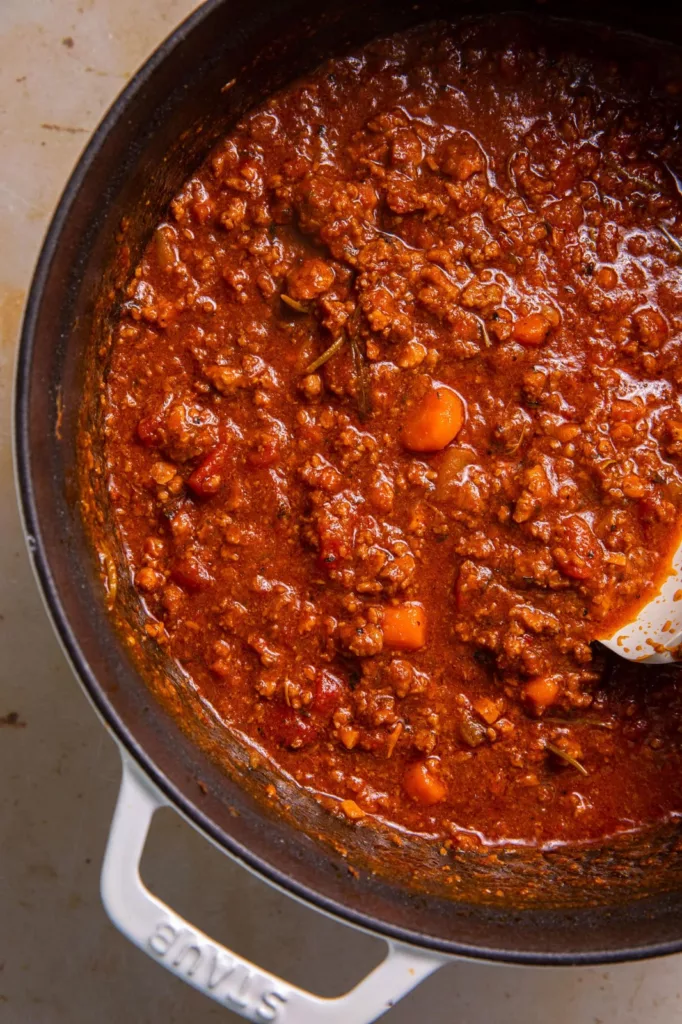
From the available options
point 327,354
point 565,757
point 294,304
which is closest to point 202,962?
point 565,757

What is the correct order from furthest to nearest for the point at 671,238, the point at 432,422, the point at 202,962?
1. the point at 671,238
2. the point at 432,422
3. the point at 202,962

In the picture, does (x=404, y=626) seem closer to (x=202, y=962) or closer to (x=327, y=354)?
(x=327, y=354)

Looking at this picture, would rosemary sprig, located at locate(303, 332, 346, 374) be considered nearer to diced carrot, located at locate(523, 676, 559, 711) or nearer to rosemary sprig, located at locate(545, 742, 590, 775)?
diced carrot, located at locate(523, 676, 559, 711)

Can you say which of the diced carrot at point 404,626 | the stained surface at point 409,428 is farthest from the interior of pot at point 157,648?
the diced carrot at point 404,626

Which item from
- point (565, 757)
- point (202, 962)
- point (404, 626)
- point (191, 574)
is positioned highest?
point (191, 574)

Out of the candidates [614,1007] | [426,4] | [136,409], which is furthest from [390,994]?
[426,4]

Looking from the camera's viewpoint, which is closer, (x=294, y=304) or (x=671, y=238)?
(x=294, y=304)

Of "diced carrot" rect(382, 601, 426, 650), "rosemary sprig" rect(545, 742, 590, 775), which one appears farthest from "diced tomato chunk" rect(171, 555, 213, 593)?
"rosemary sprig" rect(545, 742, 590, 775)

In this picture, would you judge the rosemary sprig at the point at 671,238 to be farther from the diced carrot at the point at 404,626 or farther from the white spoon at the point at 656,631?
the diced carrot at the point at 404,626

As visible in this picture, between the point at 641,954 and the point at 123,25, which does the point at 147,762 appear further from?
the point at 123,25
